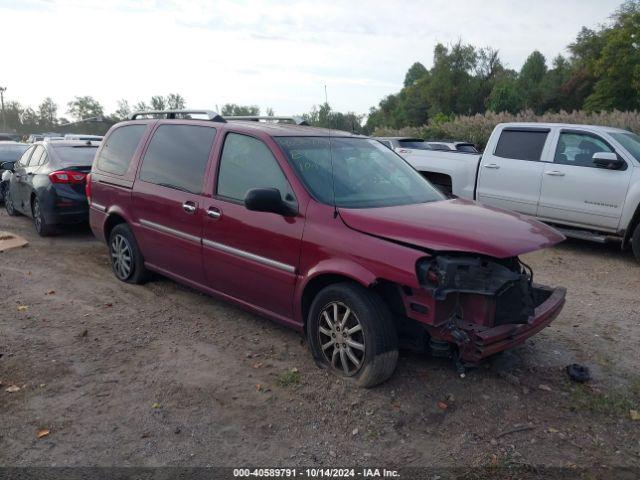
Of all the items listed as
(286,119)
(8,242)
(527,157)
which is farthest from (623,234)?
(8,242)

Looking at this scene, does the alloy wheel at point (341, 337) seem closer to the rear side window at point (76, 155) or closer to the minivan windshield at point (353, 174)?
the minivan windshield at point (353, 174)

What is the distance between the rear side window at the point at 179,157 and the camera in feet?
16.2

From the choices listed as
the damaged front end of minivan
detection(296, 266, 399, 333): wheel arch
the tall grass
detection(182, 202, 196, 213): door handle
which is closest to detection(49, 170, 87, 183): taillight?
detection(182, 202, 196, 213): door handle

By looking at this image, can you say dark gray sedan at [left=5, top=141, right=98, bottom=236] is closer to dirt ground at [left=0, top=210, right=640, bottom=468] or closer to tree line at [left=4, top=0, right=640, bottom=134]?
dirt ground at [left=0, top=210, right=640, bottom=468]

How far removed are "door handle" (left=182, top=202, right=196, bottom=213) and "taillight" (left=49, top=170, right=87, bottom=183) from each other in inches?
162

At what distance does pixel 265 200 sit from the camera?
Result: 154 inches

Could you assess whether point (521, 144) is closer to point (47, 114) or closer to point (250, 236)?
point (250, 236)

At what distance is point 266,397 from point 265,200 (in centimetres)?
137

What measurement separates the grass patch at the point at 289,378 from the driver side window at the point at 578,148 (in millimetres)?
5787

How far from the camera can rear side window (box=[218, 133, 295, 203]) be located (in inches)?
169

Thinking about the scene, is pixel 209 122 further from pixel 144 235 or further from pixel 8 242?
pixel 8 242

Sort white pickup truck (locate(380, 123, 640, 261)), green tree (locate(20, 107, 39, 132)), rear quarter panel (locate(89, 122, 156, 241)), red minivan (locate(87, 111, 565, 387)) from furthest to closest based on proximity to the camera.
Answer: green tree (locate(20, 107, 39, 132)), white pickup truck (locate(380, 123, 640, 261)), rear quarter panel (locate(89, 122, 156, 241)), red minivan (locate(87, 111, 565, 387))

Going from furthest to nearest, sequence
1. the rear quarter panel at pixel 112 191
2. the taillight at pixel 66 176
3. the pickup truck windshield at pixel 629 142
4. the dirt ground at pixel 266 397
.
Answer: the taillight at pixel 66 176 < the pickup truck windshield at pixel 629 142 < the rear quarter panel at pixel 112 191 < the dirt ground at pixel 266 397

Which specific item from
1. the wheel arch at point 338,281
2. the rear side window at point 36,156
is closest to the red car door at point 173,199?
the wheel arch at point 338,281
